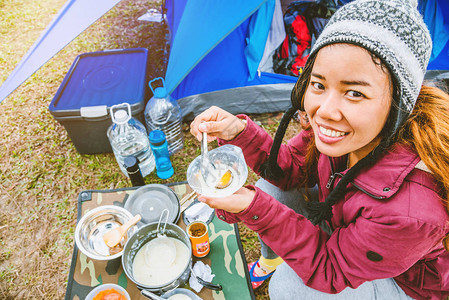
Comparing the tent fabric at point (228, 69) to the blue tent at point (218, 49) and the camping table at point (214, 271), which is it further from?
the camping table at point (214, 271)

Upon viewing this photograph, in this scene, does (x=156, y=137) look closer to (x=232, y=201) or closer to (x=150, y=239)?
(x=150, y=239)

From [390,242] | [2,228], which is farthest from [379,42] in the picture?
[2,228]

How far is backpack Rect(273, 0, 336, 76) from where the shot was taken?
8.91ft

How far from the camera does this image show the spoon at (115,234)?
49.6 inches

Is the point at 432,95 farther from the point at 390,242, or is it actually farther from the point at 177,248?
the point at 177,248

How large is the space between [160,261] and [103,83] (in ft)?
5.23

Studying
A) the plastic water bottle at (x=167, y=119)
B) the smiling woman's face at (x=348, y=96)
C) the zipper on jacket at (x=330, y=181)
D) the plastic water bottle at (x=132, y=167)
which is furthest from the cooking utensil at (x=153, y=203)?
the plastic water bottle at (x=167, y=119)

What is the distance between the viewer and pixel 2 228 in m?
2.09

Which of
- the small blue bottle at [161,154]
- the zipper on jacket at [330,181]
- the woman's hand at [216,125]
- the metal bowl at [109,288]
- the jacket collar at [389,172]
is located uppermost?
the jacket collar at [389,172]

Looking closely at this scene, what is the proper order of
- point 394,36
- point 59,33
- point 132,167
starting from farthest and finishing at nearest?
point 132,167 → point 59,33 → point 394,36

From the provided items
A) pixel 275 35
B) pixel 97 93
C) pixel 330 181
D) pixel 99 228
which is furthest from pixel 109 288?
pixel 275 35

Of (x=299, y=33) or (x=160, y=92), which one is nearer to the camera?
(x=160, y=92)

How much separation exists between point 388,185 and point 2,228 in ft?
8.07

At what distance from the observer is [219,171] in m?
1.18
